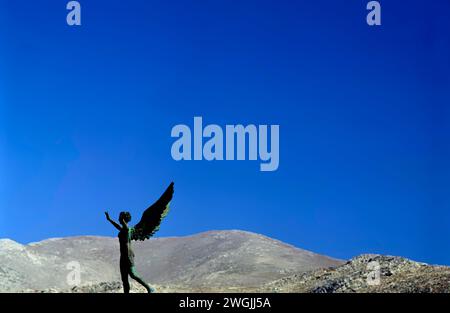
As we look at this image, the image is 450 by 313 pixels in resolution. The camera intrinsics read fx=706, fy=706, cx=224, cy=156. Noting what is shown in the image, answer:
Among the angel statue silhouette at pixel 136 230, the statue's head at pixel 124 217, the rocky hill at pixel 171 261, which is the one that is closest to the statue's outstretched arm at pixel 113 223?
the angel statue silhouette at pixel 136 230

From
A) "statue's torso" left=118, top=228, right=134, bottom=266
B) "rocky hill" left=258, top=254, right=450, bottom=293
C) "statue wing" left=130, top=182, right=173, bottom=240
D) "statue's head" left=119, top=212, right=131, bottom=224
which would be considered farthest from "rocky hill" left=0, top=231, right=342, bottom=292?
"statue's head" left=119, top=212, right=131, bottom=224

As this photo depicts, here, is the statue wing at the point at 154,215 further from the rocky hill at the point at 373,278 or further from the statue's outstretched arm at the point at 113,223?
the rocky hill at the point at 373,278

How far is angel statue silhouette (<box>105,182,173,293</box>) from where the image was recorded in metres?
18.6

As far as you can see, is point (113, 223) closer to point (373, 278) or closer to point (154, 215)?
point (154, 215)

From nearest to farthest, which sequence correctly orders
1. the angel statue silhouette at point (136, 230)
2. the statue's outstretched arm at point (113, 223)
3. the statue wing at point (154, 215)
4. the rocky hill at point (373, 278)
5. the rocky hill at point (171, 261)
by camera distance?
the statue's outstretched arm at point (113, 223) < the angel statue silhouette at point (136, 230) < the statue wing at point (154, 215) < the rocky hill at point (373, 278) < the rocky hill at point (171, 261)

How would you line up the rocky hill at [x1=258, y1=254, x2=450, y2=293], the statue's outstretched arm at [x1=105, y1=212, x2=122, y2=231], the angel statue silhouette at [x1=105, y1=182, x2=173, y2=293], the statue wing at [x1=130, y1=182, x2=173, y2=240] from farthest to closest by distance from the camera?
the rocky hill at [x1=258, y1=254, x2=450, y2=293]
the statue wing at [x1=130, y1=182, x2=173, y2=240]
the angel statue silhouette at [x1=105, y1=182, x2=173, y2=293]
the statue's outstretched arm at [x1=105, y1=212, x2=122, y2=231]

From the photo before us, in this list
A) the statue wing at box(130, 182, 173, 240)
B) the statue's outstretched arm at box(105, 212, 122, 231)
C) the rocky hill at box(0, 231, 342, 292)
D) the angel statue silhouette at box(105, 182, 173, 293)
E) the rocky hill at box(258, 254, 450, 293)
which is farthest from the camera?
the rocky hill at box(0, 231, 342, 292)

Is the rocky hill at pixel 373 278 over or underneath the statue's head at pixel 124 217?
underneath

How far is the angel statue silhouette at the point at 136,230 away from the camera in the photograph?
61.2ft

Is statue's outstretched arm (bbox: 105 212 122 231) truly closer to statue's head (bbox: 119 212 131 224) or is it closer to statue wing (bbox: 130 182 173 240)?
statue's head (bbox: 119 212 131 224)

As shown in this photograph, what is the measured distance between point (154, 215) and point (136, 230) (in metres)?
0.74

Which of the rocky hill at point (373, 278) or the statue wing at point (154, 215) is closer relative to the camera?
the statue wing at point (154, 215)
